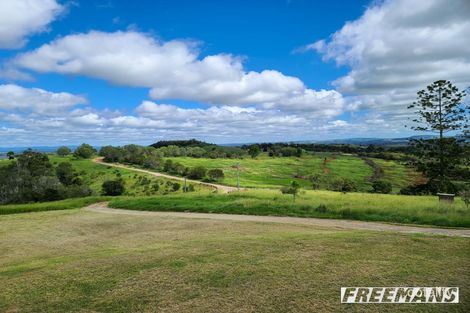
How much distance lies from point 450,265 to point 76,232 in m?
19.3

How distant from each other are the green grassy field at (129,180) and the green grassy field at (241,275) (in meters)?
57.9

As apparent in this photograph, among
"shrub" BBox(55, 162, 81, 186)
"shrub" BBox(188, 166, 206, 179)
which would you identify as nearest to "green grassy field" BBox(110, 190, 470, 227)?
"shrub" BBox(188, 166, 206, 179)

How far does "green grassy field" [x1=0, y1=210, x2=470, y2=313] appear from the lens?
7258mm

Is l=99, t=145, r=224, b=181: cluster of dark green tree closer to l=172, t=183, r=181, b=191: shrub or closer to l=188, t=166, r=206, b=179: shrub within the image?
l=188, t=166, r=206, b=179: shrub

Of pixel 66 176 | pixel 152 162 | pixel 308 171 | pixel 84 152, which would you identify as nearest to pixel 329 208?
pixel 66 176

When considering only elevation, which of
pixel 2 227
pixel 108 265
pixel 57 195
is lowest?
pixel 57 195

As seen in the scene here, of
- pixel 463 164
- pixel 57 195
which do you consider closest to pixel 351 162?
pixel 463 164

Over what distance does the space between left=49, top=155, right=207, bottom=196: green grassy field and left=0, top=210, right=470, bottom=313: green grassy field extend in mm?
57885

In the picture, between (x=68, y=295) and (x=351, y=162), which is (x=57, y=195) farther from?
(x=351, y=162)

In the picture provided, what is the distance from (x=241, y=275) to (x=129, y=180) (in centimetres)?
8178

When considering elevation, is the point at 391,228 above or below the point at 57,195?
above

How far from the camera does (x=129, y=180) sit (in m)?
85.7

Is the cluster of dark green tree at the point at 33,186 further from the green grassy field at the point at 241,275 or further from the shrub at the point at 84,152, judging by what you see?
the green grassy field at the point at 241,275

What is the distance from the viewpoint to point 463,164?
4297 cm
